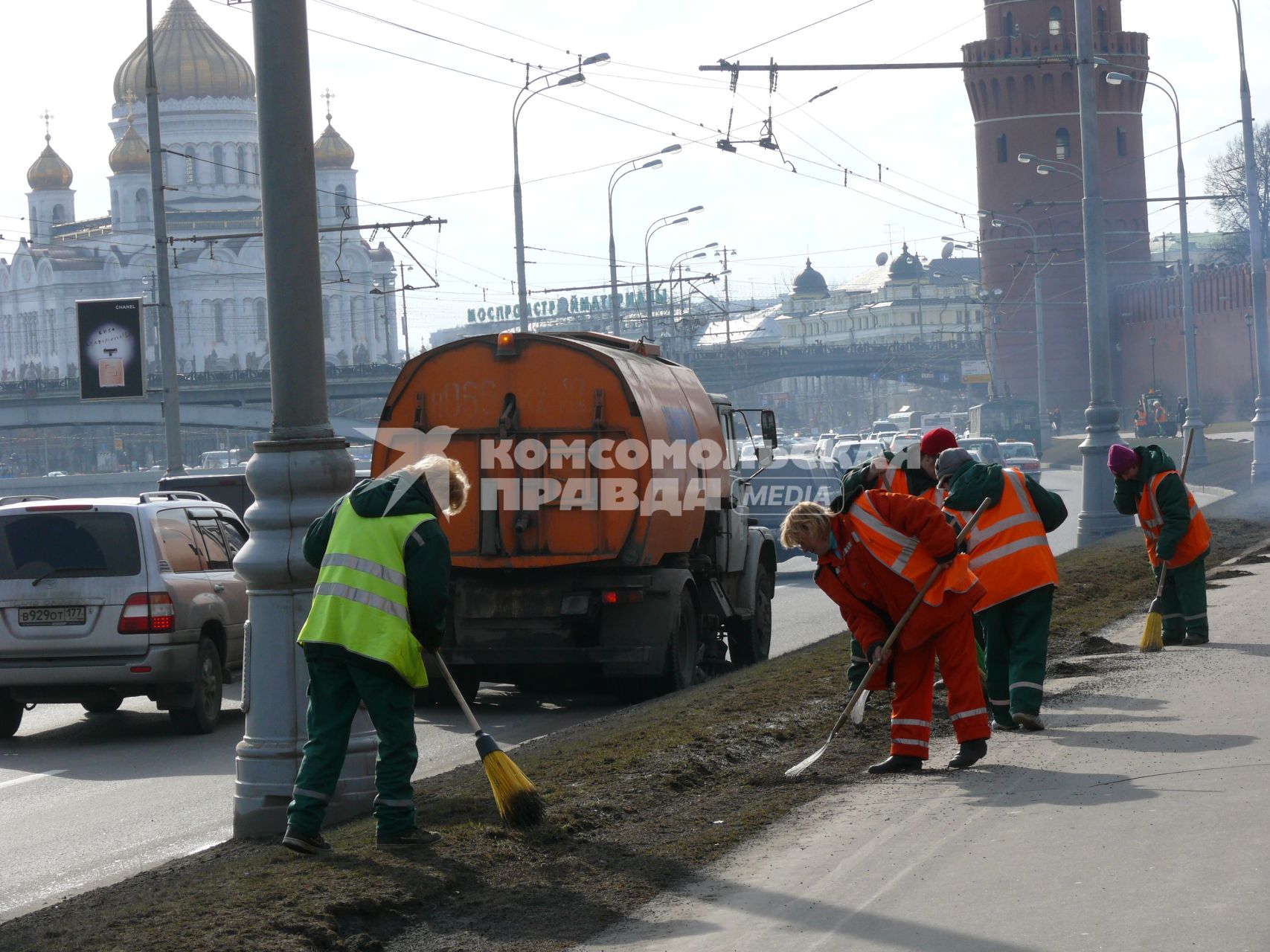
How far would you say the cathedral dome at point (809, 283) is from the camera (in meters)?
170

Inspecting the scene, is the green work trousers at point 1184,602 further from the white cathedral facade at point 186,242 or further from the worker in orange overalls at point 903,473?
the white cathedral facade at point 186,242

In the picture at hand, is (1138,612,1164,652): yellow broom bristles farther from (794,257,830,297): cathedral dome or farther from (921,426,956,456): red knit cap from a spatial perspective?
(794,257,830,297): cathedral dome

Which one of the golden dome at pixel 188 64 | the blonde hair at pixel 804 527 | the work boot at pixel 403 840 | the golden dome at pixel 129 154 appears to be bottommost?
the work boot at pixel 403 840

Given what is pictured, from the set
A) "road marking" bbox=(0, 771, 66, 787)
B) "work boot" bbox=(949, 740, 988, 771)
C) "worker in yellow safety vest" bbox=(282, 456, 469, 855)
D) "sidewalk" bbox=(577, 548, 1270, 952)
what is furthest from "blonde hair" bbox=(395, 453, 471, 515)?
"road marking" bbox=(0, 771, 66, 787)

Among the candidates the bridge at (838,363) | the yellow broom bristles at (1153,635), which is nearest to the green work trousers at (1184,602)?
the yellow broom bristles at (1153,635)

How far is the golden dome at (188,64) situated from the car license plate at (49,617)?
93319mm

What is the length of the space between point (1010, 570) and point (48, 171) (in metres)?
123

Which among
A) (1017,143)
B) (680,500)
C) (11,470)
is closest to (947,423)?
(1017,143)

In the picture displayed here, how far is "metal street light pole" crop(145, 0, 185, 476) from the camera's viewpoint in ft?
80.7

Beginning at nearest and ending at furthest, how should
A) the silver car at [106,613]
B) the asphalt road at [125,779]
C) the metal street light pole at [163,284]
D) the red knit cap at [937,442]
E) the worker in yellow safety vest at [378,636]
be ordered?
the worker in yellow safety vest at [378,636]
the asphalt road at [125,779]
the red knit cap at [937,442]
the silver car at [106,613]
the metal street light pole at [163,284]

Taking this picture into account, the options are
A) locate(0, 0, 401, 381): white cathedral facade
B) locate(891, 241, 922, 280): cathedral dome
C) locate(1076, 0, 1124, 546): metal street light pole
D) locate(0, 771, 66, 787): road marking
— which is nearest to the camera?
locate(0, 771, 66, 787): road marking

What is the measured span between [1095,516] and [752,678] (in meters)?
11.5

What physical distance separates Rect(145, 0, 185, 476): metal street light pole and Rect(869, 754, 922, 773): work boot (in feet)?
Answer: 62.0

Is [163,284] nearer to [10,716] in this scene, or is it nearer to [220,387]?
[10,716]
